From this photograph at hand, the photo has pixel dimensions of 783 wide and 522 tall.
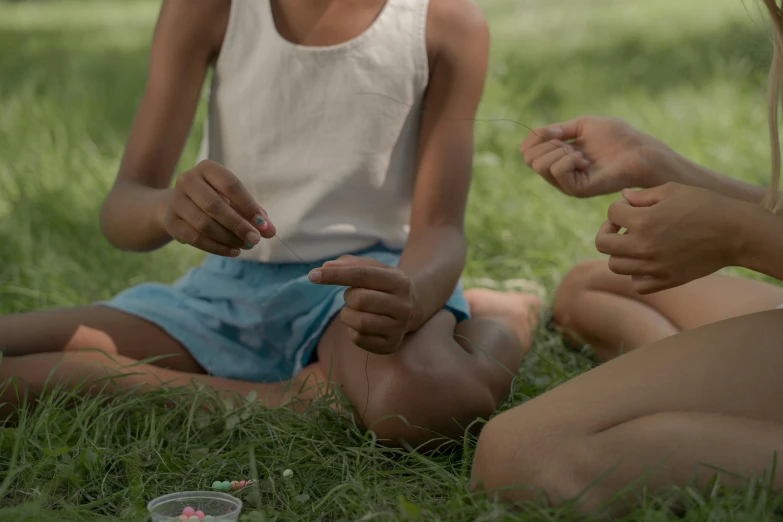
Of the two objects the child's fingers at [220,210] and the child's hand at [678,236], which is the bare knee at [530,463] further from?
the child's fingers at [220,210]

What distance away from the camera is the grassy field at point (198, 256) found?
4.87 feet

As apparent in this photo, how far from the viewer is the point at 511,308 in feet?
7.04

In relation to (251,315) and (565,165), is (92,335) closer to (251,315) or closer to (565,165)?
(251,315)

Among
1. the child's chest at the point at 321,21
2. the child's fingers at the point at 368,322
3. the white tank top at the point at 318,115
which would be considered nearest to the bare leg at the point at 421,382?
the child's fingers at the point at 368,322

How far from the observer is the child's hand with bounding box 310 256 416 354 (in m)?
1.54

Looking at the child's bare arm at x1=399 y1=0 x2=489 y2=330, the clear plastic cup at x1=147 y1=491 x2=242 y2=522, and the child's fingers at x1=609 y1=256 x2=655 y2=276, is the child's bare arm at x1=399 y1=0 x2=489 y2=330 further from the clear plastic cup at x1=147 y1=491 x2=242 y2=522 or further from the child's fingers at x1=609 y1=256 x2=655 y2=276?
the clear plastic cup at x1=147 y1=491 x2=242 y2=522

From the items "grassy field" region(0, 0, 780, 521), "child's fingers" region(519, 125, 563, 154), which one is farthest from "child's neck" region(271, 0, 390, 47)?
"grassy field" region(0, 0, 780, 521)

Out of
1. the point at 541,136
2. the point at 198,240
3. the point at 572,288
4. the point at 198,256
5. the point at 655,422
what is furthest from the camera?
the point at 198,256

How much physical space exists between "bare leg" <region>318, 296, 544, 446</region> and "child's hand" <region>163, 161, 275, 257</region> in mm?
327

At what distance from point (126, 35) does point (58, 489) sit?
4760mm

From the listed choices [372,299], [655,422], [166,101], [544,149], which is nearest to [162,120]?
[166,101]

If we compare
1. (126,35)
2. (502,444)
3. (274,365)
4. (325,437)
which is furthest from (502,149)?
(126,35)

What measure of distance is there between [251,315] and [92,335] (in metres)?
0.30

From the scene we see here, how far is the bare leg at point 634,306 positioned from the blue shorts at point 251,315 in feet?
1.08
